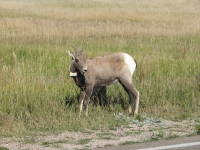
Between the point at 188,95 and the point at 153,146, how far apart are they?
3.40 metres

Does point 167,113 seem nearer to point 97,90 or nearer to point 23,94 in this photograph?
point 97,90

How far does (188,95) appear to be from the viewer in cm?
962

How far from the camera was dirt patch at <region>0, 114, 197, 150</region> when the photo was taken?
6.60 meters

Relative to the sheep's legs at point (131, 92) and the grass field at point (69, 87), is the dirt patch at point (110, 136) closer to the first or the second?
the grass field at point (69, 87)

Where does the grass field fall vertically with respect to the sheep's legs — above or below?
below

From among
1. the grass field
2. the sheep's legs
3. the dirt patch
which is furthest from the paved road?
the sheep's legs

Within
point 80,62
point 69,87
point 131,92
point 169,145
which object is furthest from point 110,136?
point 69,87

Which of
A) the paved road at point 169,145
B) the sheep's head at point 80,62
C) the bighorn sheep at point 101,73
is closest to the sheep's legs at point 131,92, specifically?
the bighorn sheep at point 101,73

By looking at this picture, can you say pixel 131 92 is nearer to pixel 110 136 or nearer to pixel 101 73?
pixel 101 73

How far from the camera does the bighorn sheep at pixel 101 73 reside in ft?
26.9

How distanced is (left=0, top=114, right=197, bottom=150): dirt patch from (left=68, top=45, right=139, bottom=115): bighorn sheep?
681 mm

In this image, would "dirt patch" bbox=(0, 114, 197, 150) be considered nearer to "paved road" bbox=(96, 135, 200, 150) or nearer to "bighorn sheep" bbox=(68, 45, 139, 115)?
"paved road" bbox=(96, 135, 200, 150)

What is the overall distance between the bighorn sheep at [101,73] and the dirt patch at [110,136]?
2.23 ft

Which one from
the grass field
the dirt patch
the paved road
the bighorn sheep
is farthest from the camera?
the bighorn sheep
